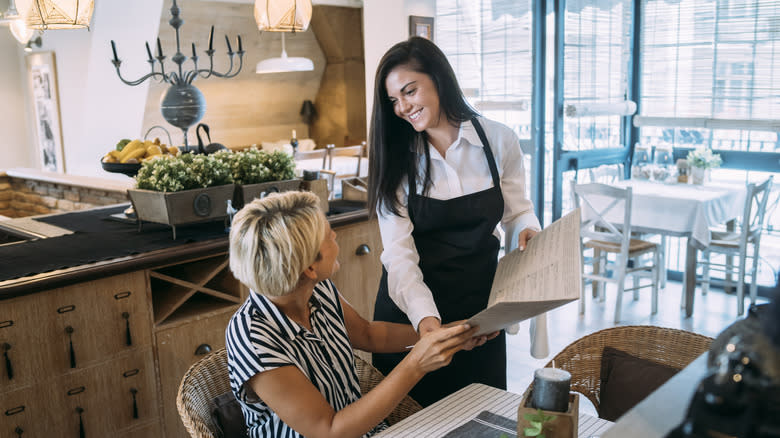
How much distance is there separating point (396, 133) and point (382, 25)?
3298 mm

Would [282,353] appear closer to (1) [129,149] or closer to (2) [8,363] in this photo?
(2) [8,363]

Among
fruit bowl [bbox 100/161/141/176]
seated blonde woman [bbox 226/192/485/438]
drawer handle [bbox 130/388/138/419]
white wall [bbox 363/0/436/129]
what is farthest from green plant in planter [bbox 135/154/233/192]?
white wall [bbox 363/0/436/129]

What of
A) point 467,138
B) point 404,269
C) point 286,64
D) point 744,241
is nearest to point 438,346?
point 404,269

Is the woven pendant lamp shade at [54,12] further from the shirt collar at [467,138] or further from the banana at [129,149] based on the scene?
→ the shirt collar at [467,138]

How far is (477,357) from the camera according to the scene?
1.94 meters

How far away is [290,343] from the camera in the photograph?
1405 millimetres

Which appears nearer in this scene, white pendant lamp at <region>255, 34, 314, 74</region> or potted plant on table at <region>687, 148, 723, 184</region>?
potted plant on table at <region>687, 148, 723, 184</region>

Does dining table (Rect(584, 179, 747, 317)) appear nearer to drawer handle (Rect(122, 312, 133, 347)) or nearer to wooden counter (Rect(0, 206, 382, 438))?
wooden counter (Rect(0, 206, 382, 438))

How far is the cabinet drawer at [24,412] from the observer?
1938 mm

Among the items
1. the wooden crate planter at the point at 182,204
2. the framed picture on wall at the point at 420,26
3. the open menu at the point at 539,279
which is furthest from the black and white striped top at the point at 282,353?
the framed picture on wall at the point at 420,26

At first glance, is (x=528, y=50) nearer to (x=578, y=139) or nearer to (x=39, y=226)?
(x=578, y=139)

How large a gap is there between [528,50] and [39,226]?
370 centimetres

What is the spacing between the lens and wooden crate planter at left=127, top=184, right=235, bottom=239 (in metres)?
2.39

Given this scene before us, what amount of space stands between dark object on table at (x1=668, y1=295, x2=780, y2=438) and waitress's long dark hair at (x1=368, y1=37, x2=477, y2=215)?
142 cm
